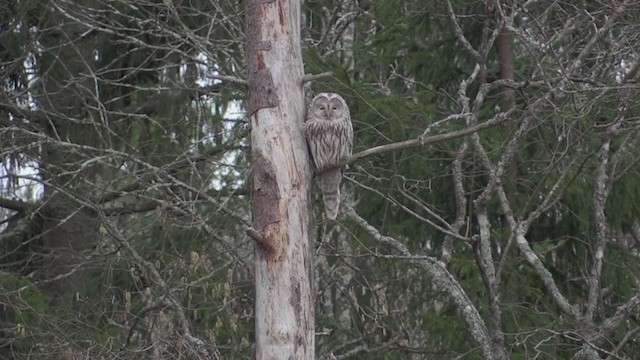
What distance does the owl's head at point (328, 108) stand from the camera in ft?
21.3

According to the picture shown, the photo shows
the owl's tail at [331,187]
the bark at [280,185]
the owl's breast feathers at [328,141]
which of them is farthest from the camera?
the owl's tail at [331,187]

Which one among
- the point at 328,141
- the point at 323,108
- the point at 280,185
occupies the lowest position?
the point at 280,185

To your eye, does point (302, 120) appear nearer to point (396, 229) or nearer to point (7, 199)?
point (396, 229)

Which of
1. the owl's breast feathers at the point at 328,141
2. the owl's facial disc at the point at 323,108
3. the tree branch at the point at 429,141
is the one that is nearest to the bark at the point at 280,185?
the owl's breast feathers at the point at 328,141

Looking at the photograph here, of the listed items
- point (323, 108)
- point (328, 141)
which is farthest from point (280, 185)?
point (323, 108)

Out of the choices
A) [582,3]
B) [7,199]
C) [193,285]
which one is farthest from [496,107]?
[7,199]

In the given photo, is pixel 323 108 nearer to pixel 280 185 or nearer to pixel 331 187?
pixel 331 187

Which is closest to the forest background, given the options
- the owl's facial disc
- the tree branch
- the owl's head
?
the owl's head

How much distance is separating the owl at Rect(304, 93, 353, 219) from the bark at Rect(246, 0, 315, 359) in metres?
0.21

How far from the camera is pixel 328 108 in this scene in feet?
21.6

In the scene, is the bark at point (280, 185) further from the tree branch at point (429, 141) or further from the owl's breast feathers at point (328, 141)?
the tree branch at point (429, 141)

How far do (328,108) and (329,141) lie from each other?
34 cm

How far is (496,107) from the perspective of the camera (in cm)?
848

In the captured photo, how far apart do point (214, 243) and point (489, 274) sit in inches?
109
